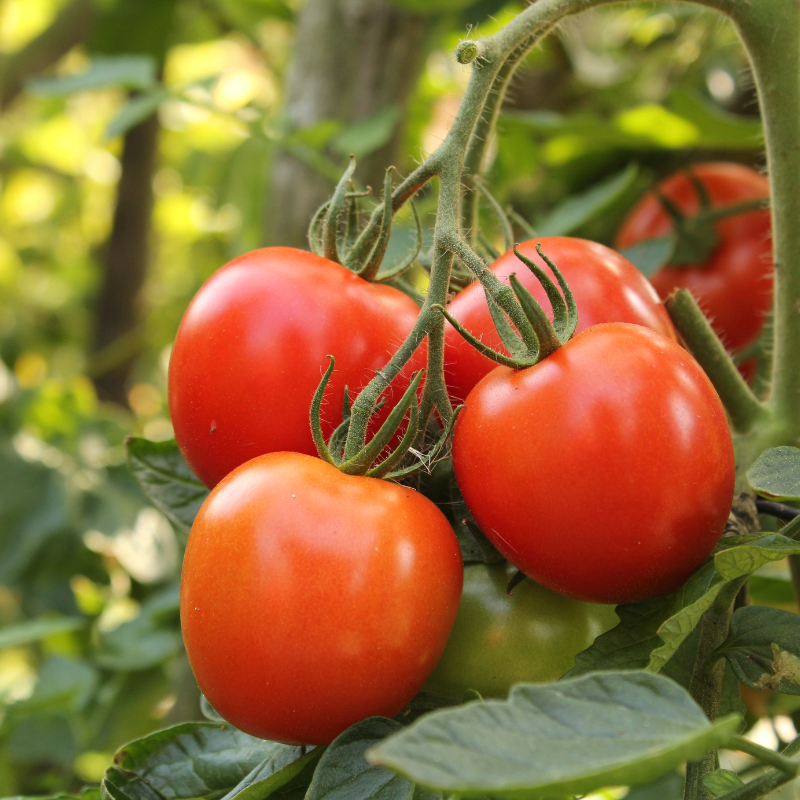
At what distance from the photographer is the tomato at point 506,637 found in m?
0.45

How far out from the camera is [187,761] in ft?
1.55

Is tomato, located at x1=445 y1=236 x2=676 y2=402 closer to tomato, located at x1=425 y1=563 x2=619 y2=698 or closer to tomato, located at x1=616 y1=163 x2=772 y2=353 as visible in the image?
tomato, located at x1=425 y1=563 x2=619 y2=698

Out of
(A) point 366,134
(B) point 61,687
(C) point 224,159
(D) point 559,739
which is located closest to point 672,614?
(D) point 559,739

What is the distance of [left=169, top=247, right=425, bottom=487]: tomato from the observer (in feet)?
1.46

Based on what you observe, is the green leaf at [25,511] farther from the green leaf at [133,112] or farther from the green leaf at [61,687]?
the green leaf at [133,112]

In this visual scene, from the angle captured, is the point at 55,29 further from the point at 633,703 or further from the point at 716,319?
the point at 633,703

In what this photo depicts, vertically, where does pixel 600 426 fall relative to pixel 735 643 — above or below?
above

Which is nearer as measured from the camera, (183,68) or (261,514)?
(261,514)

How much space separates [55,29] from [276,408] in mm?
1491

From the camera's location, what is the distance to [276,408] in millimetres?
445

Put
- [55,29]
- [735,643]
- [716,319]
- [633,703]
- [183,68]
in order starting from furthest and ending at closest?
1. [183,68]
2. [55,29]
3. [716,319]
4. [735,643]
5. [633,703]

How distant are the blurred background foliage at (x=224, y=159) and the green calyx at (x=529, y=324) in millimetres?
240

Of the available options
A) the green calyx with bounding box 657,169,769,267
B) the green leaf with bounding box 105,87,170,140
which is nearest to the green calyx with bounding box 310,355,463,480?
the green calyx with bounding box 657,169,769,267

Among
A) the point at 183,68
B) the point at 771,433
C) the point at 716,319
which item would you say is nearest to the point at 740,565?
the point at 771,433
